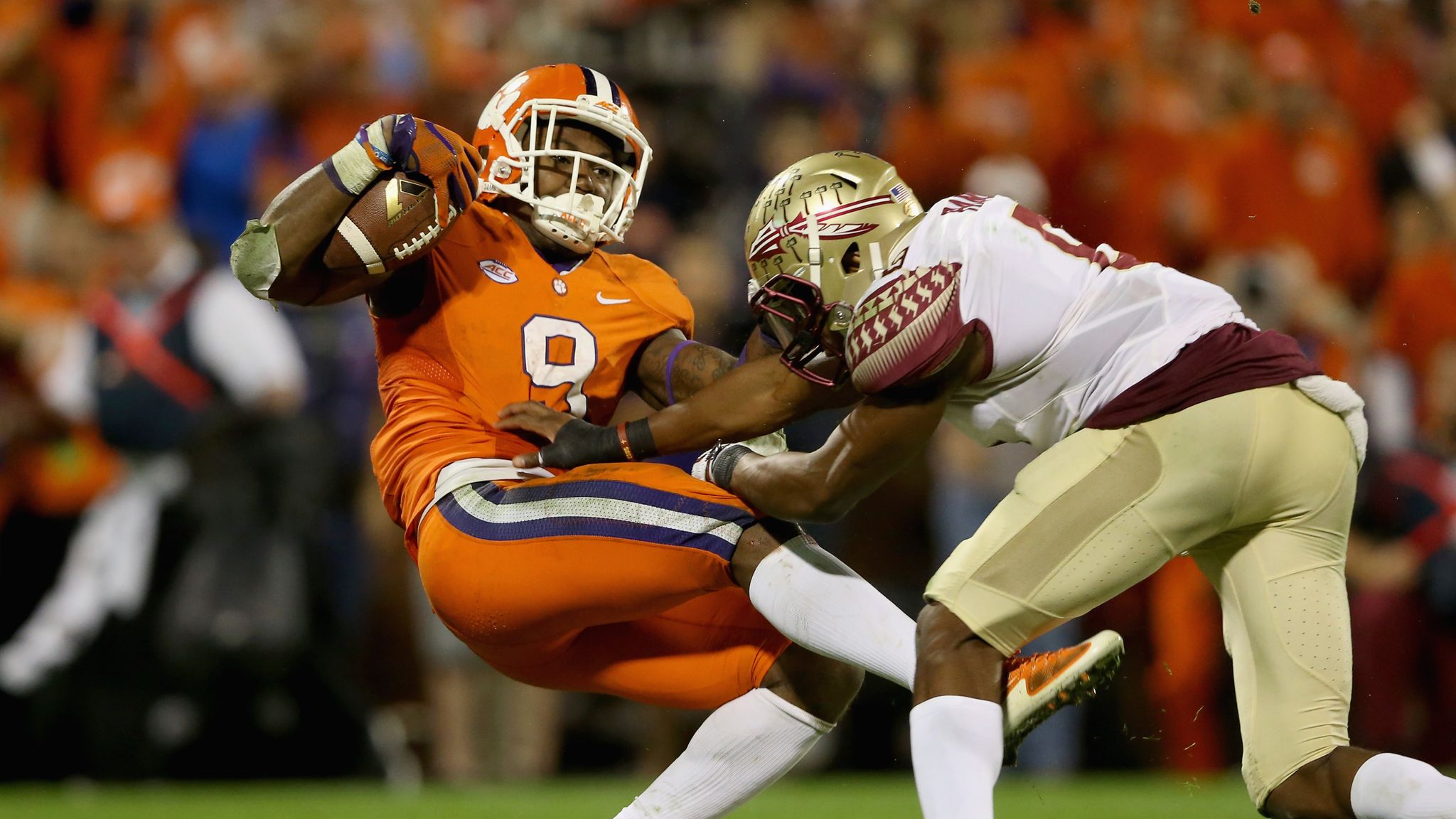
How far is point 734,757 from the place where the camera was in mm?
3820

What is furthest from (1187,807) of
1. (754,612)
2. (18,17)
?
(18,17)

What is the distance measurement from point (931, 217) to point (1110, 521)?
719 mm

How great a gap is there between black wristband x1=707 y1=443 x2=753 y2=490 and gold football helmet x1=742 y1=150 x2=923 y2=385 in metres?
0.22

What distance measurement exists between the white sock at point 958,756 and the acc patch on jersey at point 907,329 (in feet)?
2.05

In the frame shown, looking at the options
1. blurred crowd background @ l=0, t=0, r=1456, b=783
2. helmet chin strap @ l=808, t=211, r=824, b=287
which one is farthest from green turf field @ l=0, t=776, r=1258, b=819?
helmet chin strap @ l=808, t=211, r=824, b=287

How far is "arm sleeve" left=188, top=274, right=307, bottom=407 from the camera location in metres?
7.00

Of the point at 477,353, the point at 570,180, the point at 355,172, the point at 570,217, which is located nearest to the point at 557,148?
the point at 570,180

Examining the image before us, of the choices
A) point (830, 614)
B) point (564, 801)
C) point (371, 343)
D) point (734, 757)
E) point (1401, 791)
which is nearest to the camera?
point (1401, 791)

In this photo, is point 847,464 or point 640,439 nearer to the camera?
point 847,464

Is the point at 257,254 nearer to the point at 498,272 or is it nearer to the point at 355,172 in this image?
the point at 355,172

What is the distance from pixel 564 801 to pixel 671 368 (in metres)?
3.17

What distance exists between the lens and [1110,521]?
10.5ft

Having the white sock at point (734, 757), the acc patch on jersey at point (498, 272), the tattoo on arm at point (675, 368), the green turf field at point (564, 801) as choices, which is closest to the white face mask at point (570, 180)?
the acc patch on jersey at point (498, 272)

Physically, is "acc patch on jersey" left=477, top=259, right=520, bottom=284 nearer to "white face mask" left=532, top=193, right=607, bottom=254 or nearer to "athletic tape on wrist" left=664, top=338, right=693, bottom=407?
"white face mask" left=532, top=193, right=607, bottom=254
